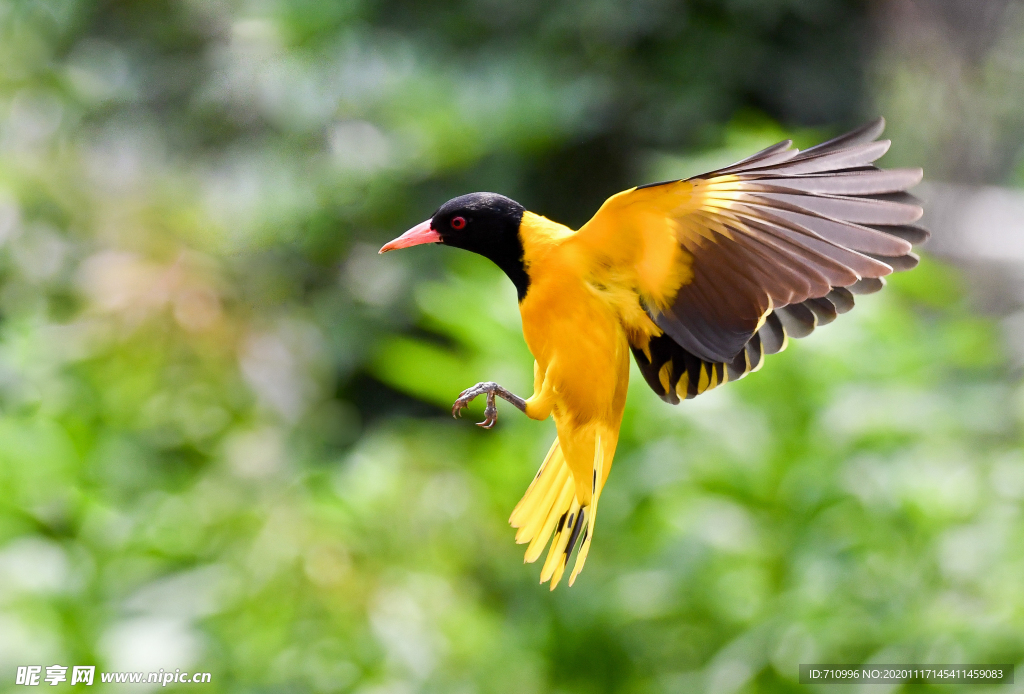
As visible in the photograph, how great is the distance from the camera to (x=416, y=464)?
2.40 meters

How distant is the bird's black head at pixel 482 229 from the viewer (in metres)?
0.39

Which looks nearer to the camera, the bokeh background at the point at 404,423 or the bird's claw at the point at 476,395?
the bird's claw at the point at 476,395

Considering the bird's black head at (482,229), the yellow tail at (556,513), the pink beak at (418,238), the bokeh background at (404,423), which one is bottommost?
the yellow tail at (556,513)

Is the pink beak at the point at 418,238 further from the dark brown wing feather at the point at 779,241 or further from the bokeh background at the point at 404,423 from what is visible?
the bokeh background at the point at 404,423

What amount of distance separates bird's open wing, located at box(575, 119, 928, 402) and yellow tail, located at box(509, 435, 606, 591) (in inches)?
2.7

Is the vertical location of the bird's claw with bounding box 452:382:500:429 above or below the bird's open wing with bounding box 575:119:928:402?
below

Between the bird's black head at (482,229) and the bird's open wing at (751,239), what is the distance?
0.11 feet

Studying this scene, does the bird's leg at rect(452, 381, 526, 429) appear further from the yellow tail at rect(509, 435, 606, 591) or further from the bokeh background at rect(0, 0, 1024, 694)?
the bokeh background at rect(0, 0, 1024, 694)

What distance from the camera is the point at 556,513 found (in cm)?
47

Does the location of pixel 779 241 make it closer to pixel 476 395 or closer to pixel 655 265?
pixel 655 265

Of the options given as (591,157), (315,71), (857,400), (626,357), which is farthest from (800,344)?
(626,357)

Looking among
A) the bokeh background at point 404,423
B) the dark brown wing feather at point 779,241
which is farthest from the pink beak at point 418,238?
the bokeh background at point 404,423

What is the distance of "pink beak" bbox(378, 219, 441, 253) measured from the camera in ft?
1.22

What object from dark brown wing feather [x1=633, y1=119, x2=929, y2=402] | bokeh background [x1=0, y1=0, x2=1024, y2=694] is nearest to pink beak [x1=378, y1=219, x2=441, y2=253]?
dark brown wing feather [x1=633, y1=119, x2=929, y2=402]
